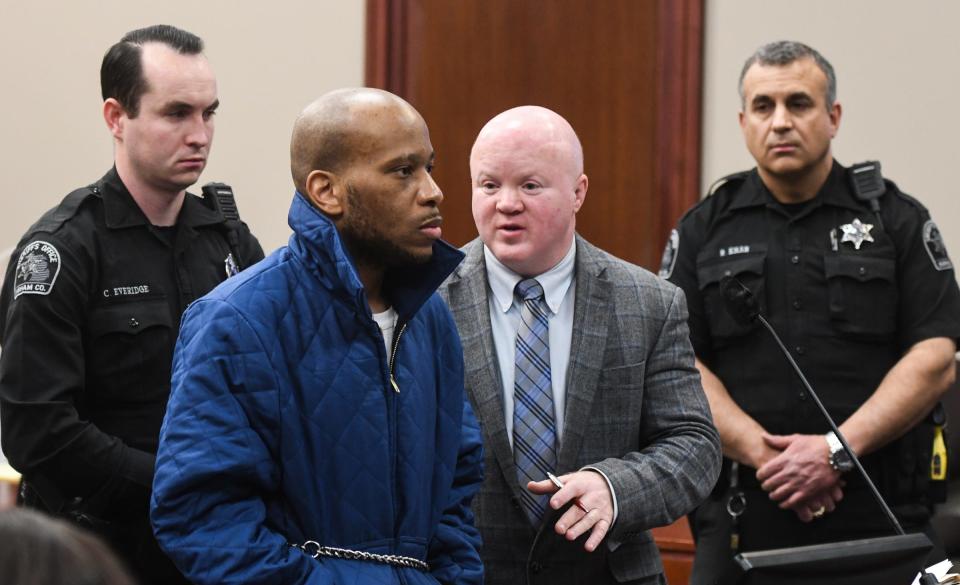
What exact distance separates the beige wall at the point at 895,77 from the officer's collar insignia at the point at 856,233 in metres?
1.18

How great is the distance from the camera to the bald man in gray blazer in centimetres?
235

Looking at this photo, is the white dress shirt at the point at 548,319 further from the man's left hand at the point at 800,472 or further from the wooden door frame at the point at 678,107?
the wooden door frame at the point at 678,107

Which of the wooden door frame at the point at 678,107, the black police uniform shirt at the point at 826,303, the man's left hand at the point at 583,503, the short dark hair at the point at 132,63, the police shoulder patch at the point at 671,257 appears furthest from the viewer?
the wooden door frame at the point at 678,107

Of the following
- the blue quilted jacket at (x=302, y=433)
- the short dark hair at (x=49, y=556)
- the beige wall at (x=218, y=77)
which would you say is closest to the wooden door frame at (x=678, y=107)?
the beige wall at (x=218, y=77)

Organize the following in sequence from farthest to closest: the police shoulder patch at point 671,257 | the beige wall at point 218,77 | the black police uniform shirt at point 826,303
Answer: the beige wall at point 218,77, the police shoulder patch at point 671,257, the black police uniform shirt at point 826,303

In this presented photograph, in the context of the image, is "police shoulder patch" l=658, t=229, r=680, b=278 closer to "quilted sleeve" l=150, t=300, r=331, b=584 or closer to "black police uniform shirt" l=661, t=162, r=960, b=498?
"black police uniform shirt" l=661, t=162, r=960, b=498

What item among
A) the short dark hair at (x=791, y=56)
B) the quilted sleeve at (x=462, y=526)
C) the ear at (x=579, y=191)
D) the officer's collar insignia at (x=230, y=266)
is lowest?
the quilted sleeve at (x=462, y=526)

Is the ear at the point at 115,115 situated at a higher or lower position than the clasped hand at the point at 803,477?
higher

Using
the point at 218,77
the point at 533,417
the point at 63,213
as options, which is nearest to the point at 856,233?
the point at 533,417

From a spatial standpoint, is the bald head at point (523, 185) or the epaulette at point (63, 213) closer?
the bald head at point (523, 185)

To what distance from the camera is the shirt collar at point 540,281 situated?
2445 mm

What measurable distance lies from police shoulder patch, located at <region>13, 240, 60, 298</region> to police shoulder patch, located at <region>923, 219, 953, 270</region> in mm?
1856

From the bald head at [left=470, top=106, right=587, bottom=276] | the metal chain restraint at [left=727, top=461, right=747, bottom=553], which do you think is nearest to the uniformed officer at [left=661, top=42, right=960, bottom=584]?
the metal chain restraint at [left=727, top=461, right=747, bottom=553]

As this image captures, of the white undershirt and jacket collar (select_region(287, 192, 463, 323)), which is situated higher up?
jacket collar (select_region(287, 192, 463, 323))
